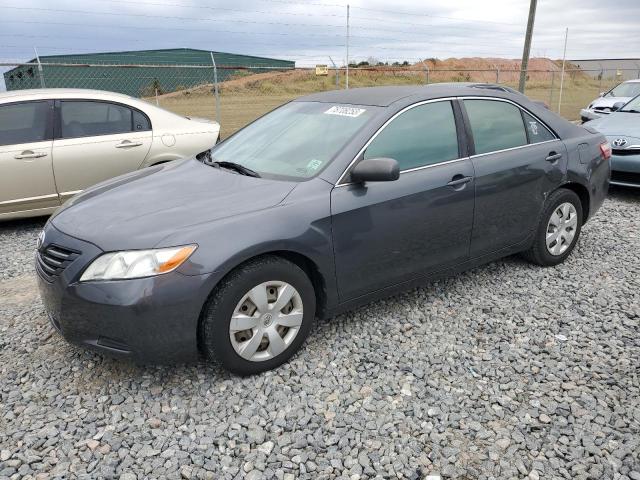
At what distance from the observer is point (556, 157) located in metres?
4.44

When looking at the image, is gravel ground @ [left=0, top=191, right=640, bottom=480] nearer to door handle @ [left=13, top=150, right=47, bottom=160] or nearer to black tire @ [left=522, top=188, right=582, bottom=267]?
black tire @ [left=522, top=188, right=582, bottom=267]

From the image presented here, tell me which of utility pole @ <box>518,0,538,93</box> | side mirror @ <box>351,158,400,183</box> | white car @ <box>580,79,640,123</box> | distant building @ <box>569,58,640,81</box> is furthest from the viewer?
distant building @ <box>569,58,640,81</box>

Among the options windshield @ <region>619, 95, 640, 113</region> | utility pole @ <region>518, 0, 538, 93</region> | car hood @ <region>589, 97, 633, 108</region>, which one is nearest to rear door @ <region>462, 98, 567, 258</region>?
windshield @ <region>619, 95, 640, 113</region>

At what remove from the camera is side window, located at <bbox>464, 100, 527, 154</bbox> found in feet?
13.2

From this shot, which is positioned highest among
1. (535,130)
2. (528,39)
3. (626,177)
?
(528,39)

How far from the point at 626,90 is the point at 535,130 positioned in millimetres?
12228

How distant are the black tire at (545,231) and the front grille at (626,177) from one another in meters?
2.83

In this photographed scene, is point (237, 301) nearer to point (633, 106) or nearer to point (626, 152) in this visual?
point (626, 152)

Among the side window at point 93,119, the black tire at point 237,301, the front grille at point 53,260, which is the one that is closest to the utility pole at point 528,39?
the side window at point 93,119

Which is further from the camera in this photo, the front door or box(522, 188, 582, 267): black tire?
box(522, 188, 582, 267): black tire

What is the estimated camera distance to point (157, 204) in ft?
10.3

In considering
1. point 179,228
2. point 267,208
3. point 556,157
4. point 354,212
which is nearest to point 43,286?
point 179,228

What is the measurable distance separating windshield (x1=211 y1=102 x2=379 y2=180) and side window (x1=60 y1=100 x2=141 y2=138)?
2.57m

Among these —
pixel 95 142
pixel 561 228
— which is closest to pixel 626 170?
pixel 561 228
